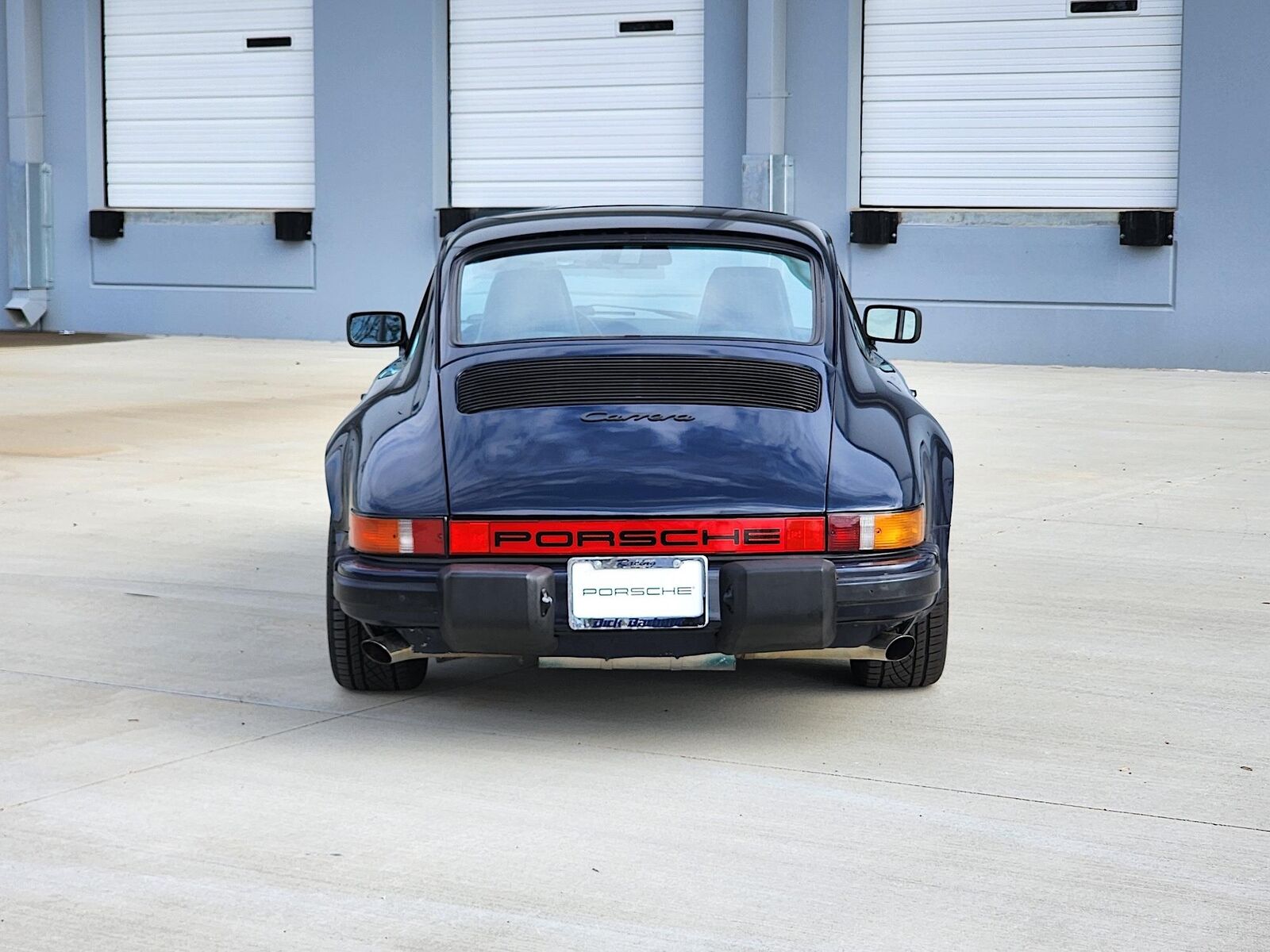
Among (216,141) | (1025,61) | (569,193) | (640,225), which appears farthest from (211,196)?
(640,225)

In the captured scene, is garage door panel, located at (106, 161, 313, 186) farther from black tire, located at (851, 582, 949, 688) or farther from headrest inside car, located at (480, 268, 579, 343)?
black tire, located at (851, 582, 949, 688)

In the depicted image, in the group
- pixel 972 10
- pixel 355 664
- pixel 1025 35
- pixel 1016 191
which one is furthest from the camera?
pixel 972 10

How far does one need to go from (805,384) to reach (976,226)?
50.1 feet

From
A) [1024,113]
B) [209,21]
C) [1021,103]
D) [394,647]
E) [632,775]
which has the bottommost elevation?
[632,775]

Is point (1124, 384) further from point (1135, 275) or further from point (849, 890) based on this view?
point (849, 890)

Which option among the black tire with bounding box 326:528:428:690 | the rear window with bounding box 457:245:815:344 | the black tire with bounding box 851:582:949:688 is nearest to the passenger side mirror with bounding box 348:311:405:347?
the rear window with bounding box 457:245:815:344

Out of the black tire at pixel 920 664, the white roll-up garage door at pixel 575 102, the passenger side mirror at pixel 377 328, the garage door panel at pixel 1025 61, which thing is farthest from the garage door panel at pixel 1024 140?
the black tire at pixel 920 664

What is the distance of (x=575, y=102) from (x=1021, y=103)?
17.6ft

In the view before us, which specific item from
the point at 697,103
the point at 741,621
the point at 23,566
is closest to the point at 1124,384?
the point at 697,103

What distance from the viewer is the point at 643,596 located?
4566mm

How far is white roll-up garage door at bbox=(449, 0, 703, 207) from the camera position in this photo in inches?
840

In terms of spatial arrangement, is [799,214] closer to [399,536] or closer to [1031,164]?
[1031,164]

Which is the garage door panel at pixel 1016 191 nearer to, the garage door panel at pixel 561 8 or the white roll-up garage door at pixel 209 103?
the garage door panel at pixel 561 8

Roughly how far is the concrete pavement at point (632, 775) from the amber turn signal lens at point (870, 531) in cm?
55
